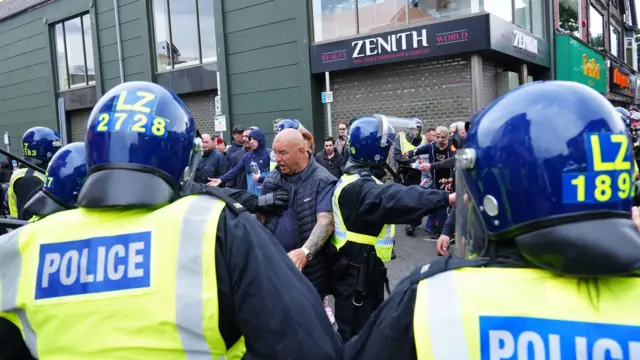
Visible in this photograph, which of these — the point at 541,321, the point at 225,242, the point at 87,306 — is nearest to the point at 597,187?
the point at 541,321

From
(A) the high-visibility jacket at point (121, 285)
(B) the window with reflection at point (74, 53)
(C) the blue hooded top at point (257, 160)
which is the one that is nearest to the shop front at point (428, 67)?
(C) the blue hooded top at point (257, 160)

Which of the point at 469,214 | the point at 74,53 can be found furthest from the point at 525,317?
the point at 74,53

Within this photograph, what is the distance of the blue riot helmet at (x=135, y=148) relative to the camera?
136 centimetres

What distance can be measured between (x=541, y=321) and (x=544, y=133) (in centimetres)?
41

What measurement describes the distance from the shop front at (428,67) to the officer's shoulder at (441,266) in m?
9.95

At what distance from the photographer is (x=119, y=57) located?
15.9 m

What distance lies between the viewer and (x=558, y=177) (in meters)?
1.10

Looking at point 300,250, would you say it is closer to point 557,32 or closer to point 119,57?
point 557,32

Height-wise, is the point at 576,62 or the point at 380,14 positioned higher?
the point at 380,14

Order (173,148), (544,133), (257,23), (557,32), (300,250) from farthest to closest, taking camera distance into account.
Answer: (557,32) < (257,23) < (300,250) < (173,148) < (544,133)

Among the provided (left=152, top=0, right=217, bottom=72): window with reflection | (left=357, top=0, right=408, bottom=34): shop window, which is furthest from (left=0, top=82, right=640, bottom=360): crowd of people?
(left=152, top=0, right=217, bottom=72): window with reflection

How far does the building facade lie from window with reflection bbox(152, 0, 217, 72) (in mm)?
9677

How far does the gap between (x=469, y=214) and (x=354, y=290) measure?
2.15 m

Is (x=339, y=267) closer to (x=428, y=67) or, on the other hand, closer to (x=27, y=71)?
(x=428, y=67)
